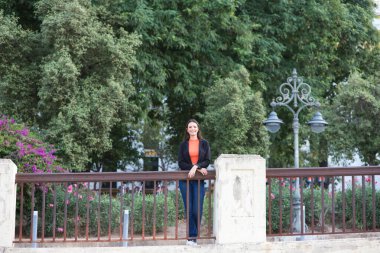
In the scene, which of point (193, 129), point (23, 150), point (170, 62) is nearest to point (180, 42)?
point (170, 62)

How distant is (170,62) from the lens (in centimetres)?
2012

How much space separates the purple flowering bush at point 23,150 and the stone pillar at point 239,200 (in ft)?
21.5

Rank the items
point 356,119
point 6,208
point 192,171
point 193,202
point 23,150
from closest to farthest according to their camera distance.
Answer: point 6,208 < point 192,171 < point 193,202 < point 23,150 < point 356,119

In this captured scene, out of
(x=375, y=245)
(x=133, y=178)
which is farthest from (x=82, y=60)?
(x=375, y=245)

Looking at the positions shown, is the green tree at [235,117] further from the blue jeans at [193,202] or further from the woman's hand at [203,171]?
the woman's hand at [203,171]

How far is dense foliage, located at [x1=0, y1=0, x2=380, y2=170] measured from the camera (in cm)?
1738

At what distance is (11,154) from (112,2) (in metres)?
7.56

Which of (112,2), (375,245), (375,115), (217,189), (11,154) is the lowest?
(375,245)

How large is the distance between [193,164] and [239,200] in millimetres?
934

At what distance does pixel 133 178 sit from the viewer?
8617 millimetres

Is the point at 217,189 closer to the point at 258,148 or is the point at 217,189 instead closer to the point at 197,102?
the point at 258,148

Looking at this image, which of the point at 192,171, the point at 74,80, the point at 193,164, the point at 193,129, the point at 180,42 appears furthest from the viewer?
the point at 180,42

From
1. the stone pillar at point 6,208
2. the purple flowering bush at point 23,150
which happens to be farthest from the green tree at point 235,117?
the stone pillar at point 6,208

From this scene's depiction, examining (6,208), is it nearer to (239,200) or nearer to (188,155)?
(188,155)
